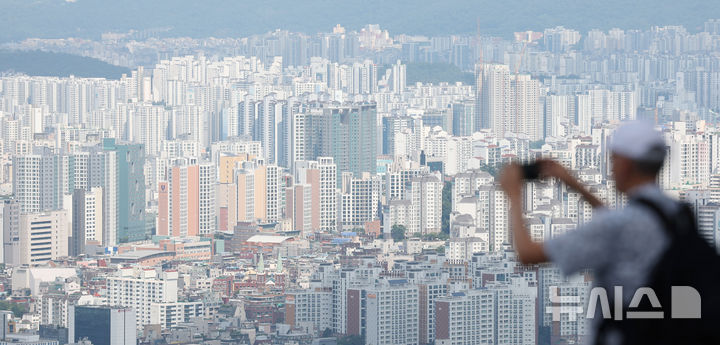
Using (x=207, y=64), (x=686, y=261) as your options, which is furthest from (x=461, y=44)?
(x=686, y=261)

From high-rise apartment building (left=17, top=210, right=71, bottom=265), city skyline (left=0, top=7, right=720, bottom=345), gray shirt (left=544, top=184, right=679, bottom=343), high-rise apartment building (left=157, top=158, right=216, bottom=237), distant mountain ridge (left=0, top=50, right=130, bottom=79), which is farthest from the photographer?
distant mountain ridge (left=0, top=50, right=130, bottom=79)

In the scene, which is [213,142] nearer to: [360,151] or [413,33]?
[360,151]

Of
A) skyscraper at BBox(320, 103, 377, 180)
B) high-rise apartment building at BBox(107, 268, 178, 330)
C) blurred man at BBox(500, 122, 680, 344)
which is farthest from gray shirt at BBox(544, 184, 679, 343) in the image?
skyscraper at BBox(320, 103, 377, 180)

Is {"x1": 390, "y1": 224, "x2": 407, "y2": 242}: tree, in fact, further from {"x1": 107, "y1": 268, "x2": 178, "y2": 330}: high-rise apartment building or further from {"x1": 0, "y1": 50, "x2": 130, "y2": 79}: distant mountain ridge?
{"x1": 0, "y1": 50, "x2": 130, "y2": 79}: distant mountain ridge

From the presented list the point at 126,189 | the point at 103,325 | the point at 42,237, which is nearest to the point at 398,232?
the point at 42,237

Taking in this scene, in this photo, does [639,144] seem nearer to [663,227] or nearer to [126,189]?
[663,227]
